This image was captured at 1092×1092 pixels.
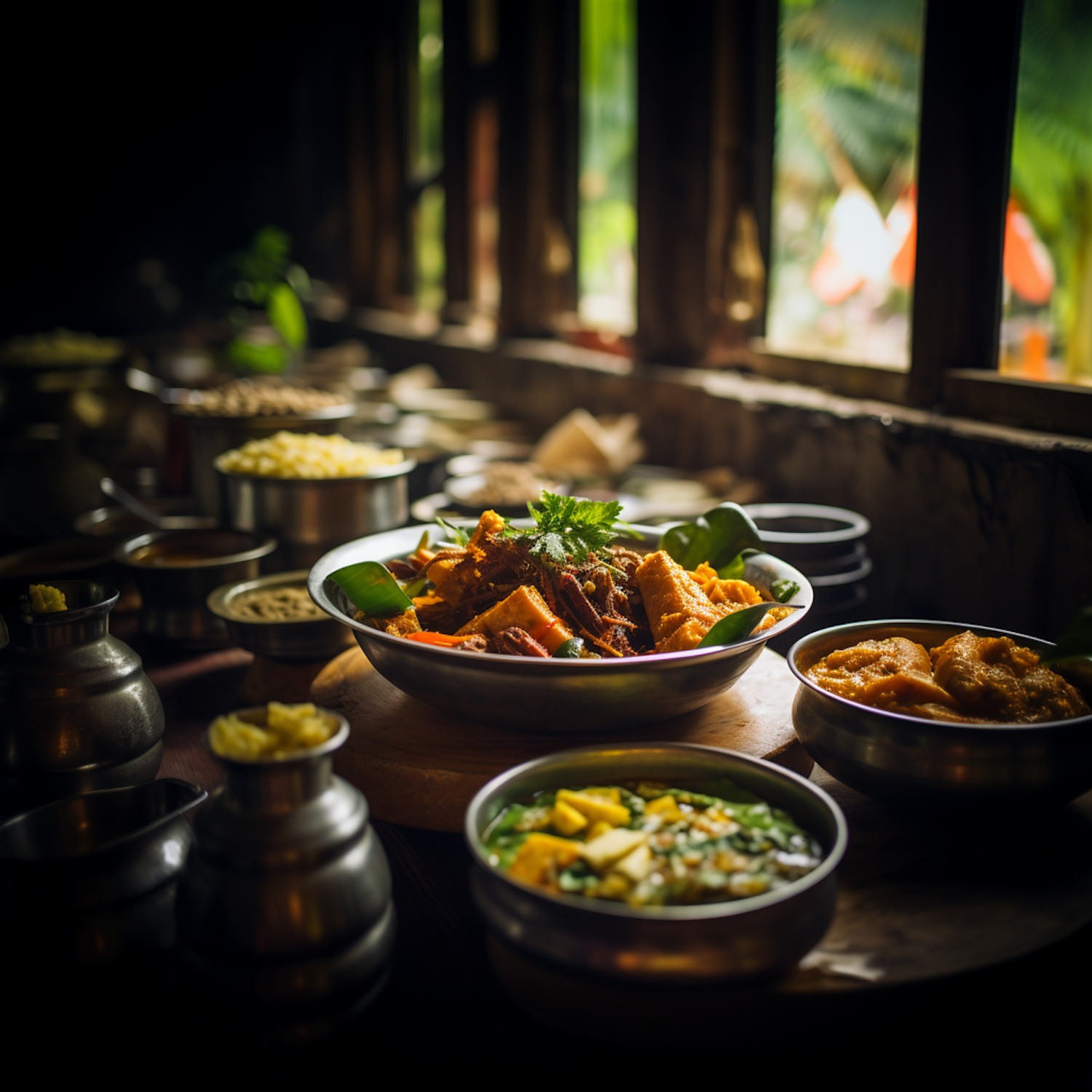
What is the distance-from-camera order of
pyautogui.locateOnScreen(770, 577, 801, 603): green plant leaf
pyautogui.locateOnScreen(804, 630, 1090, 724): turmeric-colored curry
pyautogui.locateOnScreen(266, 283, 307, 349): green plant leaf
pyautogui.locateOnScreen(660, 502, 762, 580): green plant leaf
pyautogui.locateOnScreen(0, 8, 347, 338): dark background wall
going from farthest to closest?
1. pyautogui.locateOnScreen(0, 8, 347, 338): dark background wall
2. pyautogui.locateOnScreen(266, 283, 307, 349): green plant leaf
3. pyautogui.locateOnScreen(660, 502, 762, 580): green plant leaf
4. pyautogui.locateOnScreen(770, 577, 801, 603): green plant leaf
5. pyautogui.locateOnScreen(804, 630, 1090, 724): turmeric-colored curry

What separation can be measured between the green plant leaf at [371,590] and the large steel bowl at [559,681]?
8 centimetres

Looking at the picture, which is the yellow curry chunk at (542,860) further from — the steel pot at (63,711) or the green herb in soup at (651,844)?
the steel pot at (63,711)

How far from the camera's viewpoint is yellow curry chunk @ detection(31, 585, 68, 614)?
147cm

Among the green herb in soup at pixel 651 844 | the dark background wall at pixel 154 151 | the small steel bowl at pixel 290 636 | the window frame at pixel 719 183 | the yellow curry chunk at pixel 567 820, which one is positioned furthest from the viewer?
the dark background wall at pixel 154 151

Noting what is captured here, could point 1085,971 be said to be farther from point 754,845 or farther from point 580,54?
point 580,54

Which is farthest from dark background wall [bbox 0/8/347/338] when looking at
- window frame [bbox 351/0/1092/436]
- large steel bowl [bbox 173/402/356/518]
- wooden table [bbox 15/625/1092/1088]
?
wooden table [bbox 15/625/1092/1088]

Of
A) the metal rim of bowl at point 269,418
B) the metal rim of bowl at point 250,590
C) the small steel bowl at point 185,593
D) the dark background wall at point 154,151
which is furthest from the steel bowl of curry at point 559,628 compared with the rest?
the dark background wall at point 154,151

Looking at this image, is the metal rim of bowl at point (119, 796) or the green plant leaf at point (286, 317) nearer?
the metal rim of bowl at point (119, 796)

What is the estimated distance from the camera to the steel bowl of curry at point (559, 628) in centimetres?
141

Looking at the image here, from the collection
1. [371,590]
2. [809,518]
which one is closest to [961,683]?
[371,590]

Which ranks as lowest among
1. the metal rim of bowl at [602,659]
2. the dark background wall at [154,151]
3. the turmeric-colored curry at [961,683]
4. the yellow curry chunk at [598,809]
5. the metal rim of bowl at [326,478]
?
the yellow curry chunk at [598,809]

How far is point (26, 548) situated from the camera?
8.97ft

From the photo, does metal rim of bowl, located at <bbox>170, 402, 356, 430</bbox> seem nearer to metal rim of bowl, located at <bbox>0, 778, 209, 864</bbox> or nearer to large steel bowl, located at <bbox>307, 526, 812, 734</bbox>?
large steel bowl, located at <bbox>307, 526, 812, 734</bbox>

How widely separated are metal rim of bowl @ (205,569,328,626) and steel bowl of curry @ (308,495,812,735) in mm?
239
